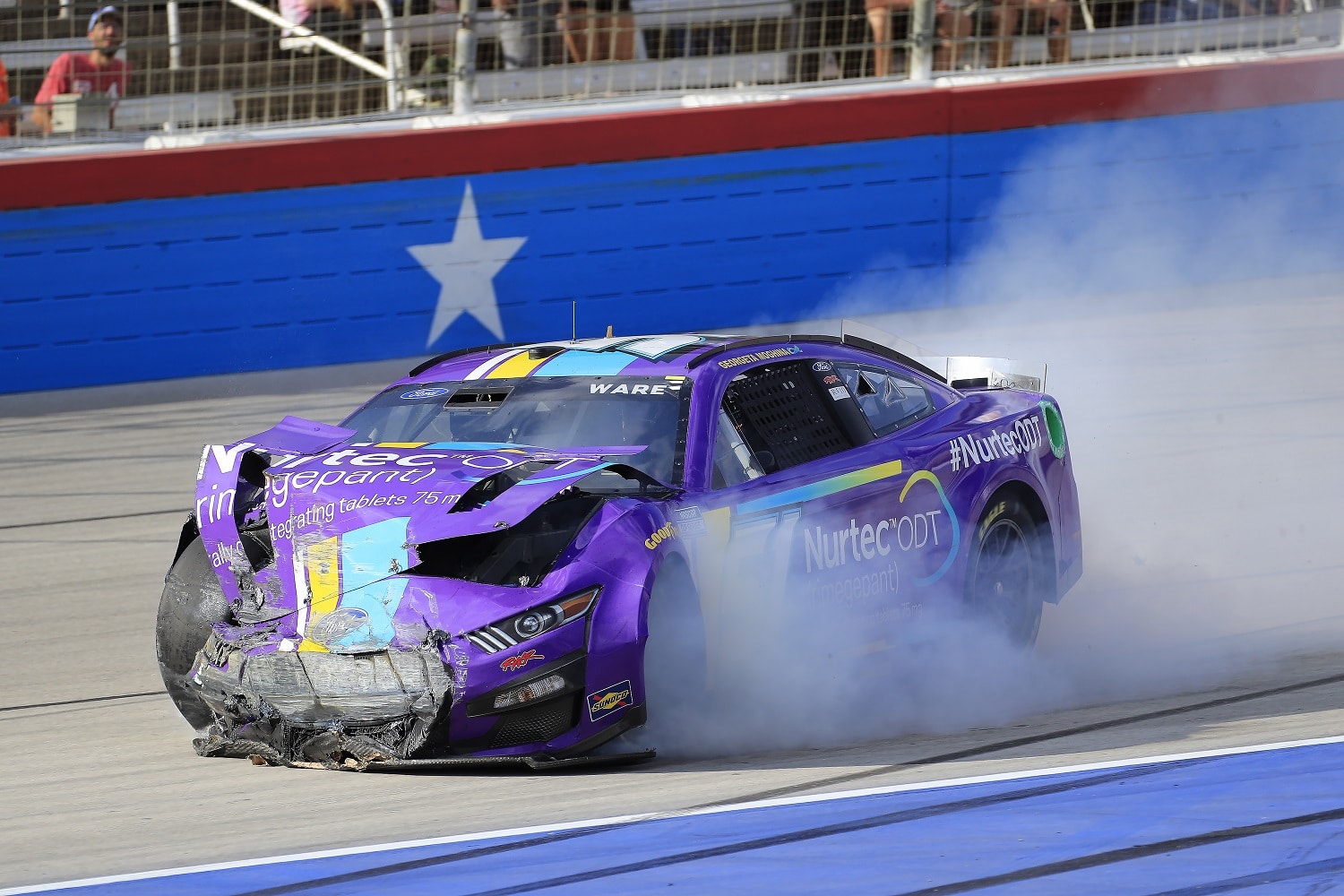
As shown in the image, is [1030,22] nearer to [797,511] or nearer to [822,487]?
[822,487]

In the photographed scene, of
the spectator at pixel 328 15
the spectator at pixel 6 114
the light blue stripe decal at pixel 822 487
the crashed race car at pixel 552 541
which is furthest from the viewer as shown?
the spectator at pixel 328 15

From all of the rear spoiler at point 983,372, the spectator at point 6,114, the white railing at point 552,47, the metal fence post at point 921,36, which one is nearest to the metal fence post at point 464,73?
the white railing at point 552,47

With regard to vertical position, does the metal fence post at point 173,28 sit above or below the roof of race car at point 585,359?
above

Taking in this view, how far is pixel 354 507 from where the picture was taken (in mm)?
5625

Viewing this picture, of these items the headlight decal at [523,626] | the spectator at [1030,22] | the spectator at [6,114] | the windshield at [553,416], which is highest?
the spectator at [1030,22]

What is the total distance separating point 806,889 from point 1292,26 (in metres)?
14.4

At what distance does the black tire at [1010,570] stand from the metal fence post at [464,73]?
25.8 feet

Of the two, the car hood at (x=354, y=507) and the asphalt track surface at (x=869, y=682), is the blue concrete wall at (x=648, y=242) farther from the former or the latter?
the car hood at (x=354, y=507)

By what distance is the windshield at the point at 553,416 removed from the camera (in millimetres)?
6191

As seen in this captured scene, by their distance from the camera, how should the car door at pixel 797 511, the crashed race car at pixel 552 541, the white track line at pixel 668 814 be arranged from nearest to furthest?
the white track line at pixel 668 814 → the crashed race car at pixel 552 541 → the car door at pixel 797 511

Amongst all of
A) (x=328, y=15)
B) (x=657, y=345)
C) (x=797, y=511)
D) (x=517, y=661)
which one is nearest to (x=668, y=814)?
(x=517, y=661)

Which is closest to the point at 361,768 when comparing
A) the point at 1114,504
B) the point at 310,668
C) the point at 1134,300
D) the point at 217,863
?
the point at 310,668

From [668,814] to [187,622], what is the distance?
1.89 m

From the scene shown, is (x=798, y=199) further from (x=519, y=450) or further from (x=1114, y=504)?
(x=519, y=450)
